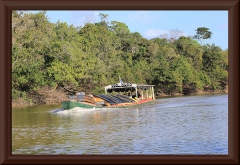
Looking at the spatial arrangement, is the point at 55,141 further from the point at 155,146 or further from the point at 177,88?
the point at 177,88

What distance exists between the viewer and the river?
832 cm

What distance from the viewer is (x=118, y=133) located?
11.1 m

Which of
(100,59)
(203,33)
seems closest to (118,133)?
(100,59)

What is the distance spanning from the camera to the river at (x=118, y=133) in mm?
8322

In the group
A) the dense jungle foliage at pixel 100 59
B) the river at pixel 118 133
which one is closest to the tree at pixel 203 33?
the dense jungle foliage at pixel 100 59

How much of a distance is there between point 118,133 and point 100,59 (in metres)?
18.7

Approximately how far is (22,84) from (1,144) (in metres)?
19.6

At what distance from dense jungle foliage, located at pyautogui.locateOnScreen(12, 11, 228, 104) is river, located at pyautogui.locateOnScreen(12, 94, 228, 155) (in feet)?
22.8

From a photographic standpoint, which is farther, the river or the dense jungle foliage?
the dense jungle foliage

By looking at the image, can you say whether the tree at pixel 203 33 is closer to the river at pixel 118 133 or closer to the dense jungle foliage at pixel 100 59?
the dense jungle foliage at pixel 100 59

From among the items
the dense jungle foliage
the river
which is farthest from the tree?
the river

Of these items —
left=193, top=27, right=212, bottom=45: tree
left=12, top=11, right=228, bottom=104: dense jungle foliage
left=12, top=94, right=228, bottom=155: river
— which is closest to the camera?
left=12, top=94, right=228, bottom=155: river

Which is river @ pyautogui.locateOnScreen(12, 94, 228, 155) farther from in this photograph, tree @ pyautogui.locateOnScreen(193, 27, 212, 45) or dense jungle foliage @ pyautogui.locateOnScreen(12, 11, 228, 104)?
tree @ pyautogui.locateOnScreen(193, 27, 212, 45)
